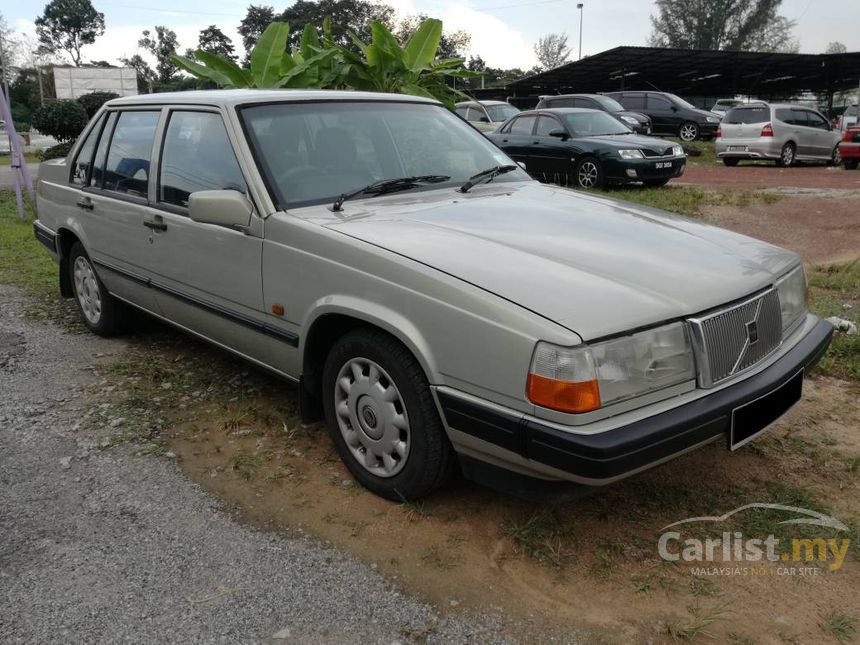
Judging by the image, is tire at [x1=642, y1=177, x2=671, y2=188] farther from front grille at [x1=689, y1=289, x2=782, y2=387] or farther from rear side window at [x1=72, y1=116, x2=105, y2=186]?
front grille at [x1=689, y1=289, x2=782, y2=387]

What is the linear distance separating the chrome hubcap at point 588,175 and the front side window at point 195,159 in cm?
926

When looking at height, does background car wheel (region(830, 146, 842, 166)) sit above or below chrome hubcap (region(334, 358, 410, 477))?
above

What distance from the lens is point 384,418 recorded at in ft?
9.82

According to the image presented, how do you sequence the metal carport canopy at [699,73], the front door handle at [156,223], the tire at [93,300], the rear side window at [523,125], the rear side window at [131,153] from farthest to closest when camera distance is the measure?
the metal carport canopy at [699,73] < the rear side window at [523,125] < the tire at [93,300] < the rear side window at [131,153] < the front door handle at [156,223]

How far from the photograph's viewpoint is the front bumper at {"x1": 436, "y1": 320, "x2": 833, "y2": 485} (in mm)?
2357

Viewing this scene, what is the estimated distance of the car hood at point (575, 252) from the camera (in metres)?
2.53

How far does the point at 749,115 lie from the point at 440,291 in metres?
17.4

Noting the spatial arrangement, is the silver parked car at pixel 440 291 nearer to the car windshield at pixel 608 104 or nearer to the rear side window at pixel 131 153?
the rear side window at pixel 131 153

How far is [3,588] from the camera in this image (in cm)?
266

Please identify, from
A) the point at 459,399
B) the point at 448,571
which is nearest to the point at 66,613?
the point at 448,571

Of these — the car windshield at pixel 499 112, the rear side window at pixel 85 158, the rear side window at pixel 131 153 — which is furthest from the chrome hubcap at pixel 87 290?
the car windshield at pixel 499 112

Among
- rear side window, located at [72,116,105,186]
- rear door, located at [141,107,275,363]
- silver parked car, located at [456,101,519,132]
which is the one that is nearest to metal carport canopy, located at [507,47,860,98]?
silver parked car, located at [456,101,519,132]
